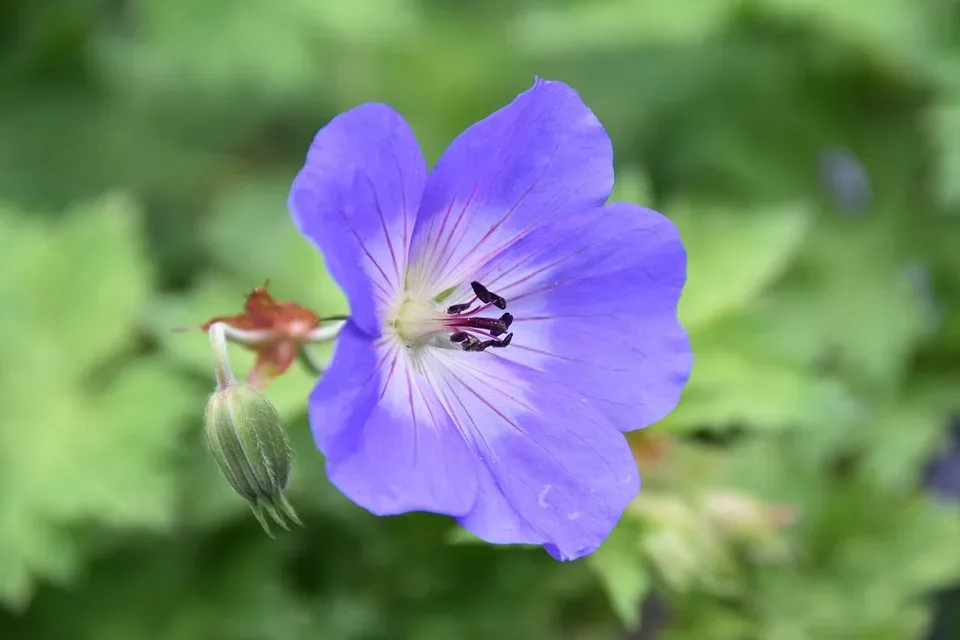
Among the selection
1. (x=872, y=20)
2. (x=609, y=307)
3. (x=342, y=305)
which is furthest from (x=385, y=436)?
(x=872, y=20)

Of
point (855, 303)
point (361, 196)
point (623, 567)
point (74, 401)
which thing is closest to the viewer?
point (361, 196)

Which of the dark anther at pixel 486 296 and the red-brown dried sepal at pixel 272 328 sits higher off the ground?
the dark anther at pixel 486 296

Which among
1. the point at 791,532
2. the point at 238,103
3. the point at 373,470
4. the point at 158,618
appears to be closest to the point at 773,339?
the point at 791,532

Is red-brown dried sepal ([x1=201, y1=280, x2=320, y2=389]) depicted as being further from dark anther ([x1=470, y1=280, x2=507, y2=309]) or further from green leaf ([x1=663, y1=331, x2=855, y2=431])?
green leaf ([x1=663, y1=331, x2=855, y2=431])

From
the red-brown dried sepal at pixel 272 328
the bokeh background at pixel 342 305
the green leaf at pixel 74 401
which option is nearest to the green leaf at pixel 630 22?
the bokeh background at pixel 342 305

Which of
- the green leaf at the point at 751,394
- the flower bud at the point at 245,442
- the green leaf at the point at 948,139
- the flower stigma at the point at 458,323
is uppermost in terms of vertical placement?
the green leaf at the point at 948,139

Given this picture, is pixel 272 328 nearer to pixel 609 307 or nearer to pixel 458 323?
pixel 458 323

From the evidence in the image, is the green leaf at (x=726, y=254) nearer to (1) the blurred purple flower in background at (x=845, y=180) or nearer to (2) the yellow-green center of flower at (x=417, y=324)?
(2) the yellow-green center of flower at (x=417, y=324)

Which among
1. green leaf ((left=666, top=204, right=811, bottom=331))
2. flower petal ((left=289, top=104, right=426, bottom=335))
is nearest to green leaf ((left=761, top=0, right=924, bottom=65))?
green leaf ((left=666, top=204, right=811, bottom=331))
